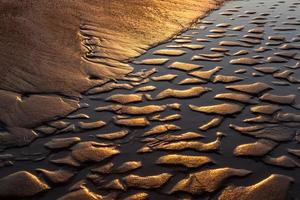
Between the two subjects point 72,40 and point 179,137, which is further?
point 72,40

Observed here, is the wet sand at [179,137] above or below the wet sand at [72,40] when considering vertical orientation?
below

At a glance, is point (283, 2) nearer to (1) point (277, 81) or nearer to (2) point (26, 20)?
(1) point (277, 81)

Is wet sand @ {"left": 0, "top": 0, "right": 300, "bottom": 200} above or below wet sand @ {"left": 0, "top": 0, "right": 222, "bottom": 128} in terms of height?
below

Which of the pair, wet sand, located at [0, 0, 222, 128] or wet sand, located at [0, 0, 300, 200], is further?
wet sand, located at [0, 0, 222, 128]

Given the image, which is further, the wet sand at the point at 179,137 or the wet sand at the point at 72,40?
the wet sand at the point at 72,40

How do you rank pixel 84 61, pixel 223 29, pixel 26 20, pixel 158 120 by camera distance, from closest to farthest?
pixel 158 120
pixel 84 61
pixel 26 20
pixel 223 29

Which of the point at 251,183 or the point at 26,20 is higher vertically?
the point at 26,20

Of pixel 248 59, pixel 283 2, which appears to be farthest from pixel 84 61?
pixel 283 2

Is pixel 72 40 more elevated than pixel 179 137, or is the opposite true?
pixel 72 40
